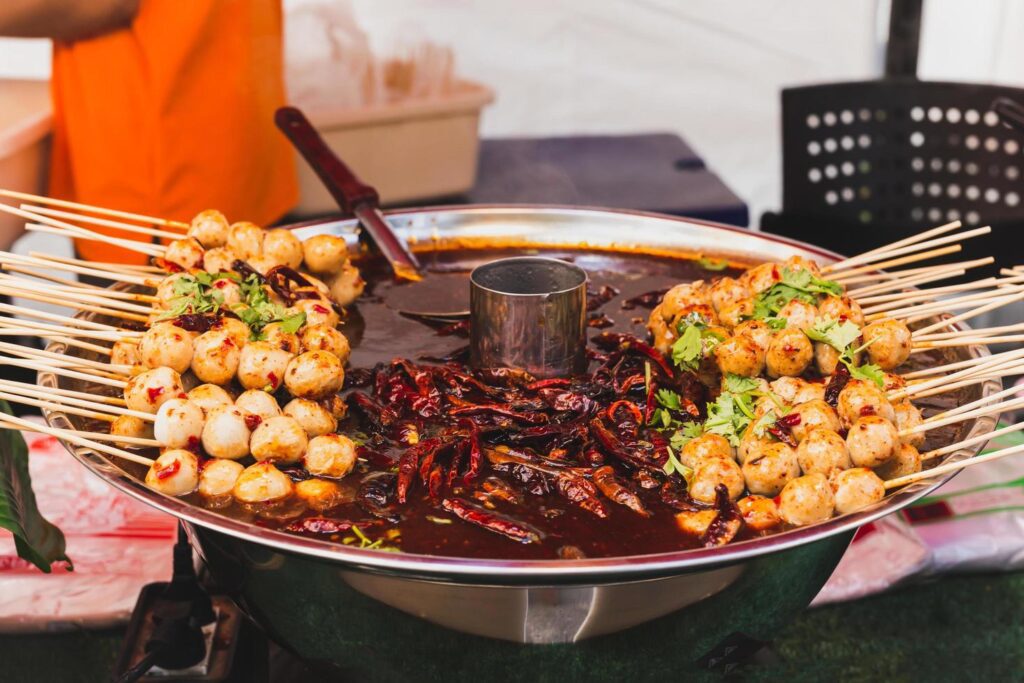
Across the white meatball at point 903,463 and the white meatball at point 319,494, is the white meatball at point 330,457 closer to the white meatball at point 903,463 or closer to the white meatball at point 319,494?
the white meatball at point 319,494

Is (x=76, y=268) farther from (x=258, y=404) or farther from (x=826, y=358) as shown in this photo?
(x=826, y=358)

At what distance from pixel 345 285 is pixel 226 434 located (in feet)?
2.75

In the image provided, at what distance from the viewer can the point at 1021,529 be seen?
365 centimetres

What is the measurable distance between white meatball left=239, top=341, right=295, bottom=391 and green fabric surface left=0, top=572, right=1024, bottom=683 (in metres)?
1.51

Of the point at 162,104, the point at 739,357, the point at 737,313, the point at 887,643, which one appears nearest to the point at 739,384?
the point at 739,357

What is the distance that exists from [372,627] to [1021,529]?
110 inches

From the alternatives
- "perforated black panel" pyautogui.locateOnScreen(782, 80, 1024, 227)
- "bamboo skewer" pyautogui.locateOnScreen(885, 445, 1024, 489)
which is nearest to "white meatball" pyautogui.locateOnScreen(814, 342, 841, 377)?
"bamboo skewer" pyautogui.locateOnScreen(885, 445, 1024, 489)

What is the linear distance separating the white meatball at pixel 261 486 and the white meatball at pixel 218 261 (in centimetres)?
80

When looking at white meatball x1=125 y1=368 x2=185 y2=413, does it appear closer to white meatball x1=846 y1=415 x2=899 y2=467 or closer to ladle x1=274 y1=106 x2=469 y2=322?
ladle x1=274 y1=106 x2=469 y2=322

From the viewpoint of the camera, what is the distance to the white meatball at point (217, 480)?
74.4 inches

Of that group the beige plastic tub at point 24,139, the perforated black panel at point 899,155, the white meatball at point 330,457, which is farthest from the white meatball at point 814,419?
the beige plastic tub at point 24,139

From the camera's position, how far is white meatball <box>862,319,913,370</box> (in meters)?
2.19

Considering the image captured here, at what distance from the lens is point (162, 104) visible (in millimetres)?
4066

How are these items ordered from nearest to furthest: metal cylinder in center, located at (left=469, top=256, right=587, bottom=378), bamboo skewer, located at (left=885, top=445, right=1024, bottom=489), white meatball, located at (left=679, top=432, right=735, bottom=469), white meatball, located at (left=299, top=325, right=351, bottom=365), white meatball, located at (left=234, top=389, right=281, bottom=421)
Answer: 1. bamboo skewer, located at (left=885, top=445, right=1024, bottom=489)
2. white meatball, located at (left=679, top=432, right=735, bottom=469)
3. white meatball, located at (left=234, top=389, right=281, bottom=421)
4. white meatball, located at (left=299, top=325, right=351, bottom=365)
5. metal cylinder in center, located at (left=469, top=256, right=587, bottom=378)
